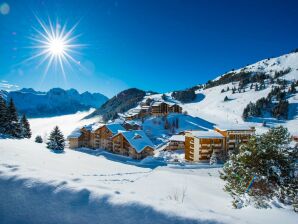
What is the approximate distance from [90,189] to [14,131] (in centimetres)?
4835

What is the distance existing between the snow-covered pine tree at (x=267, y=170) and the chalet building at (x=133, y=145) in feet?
150

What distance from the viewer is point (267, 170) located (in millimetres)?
10633

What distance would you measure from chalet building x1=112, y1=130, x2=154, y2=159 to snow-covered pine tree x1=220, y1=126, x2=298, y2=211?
150 ft

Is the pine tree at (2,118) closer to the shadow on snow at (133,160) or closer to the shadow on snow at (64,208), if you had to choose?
the shadow on snow at (133,160)

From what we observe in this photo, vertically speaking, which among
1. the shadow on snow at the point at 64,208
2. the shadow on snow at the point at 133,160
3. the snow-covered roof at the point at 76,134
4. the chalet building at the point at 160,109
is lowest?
the shadow on snow at the point at 133,160

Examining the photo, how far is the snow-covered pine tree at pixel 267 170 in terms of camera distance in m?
10.1

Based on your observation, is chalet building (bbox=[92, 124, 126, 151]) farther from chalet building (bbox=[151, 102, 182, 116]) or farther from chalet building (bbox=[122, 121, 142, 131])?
chalet building (bbox=[151, 102, 182, 116])

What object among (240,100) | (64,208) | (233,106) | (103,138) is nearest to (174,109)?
(103,138)

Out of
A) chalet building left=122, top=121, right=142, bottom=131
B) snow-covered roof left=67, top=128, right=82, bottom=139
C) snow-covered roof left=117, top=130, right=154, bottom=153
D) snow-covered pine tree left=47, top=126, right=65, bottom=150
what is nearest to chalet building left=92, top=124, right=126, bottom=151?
snow-covered roof left=67, top=128, right=82, bottom=139

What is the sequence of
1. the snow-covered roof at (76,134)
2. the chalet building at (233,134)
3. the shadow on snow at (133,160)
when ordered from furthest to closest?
1. the snow-covered roof at (76,134)
2. the chalet building at (233,134)
3. the shadow on snow at (133,160)

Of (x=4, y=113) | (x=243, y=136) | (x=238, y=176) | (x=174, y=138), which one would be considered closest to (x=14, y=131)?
(x=4, y=113)

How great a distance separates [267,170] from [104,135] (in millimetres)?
62115

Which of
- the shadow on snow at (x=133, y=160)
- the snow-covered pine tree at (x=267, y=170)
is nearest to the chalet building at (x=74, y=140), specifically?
the shadow on snow at (x=133, y=160)

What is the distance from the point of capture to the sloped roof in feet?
185
